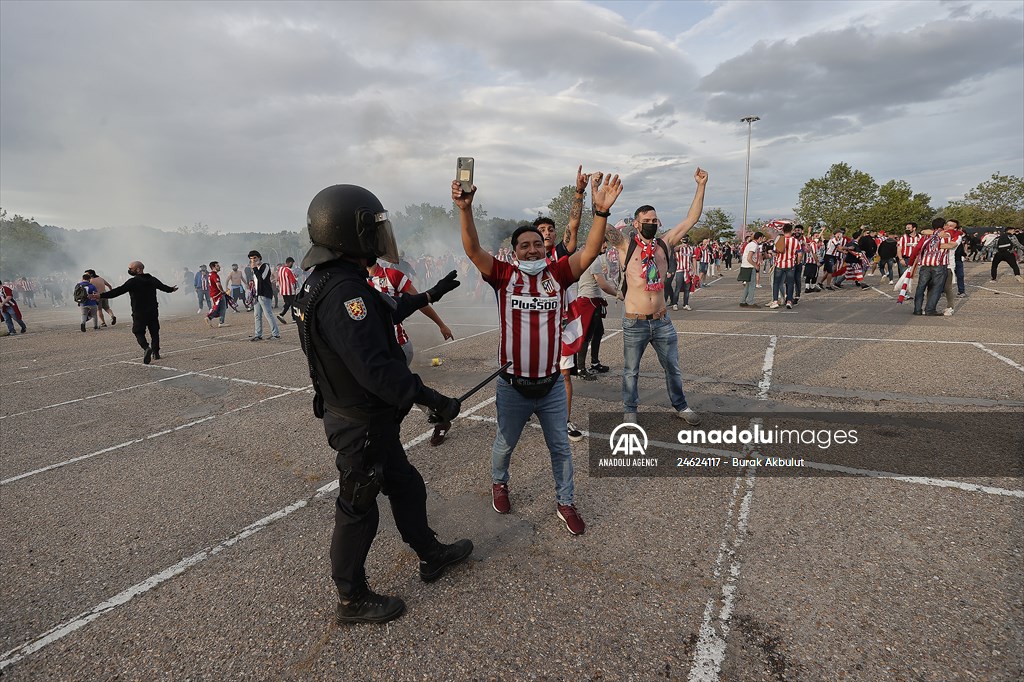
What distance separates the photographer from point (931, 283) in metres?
9.95

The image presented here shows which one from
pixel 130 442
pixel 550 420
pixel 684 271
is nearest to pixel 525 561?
pixel 550 420

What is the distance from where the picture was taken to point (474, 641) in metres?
2.22

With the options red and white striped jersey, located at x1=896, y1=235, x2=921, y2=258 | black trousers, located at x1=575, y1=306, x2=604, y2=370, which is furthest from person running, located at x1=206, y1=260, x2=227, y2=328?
red and white striped jersey, located at x1=896, y1=235, x2=921, y2=258

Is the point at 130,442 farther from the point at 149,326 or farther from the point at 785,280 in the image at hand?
the point at 785,280

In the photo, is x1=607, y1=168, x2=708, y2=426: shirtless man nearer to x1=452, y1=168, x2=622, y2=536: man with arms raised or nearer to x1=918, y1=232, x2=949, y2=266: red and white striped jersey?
x1=452, y1=168, x2=622, y2=536: man with arms raised

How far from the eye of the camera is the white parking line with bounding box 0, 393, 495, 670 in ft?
7.62

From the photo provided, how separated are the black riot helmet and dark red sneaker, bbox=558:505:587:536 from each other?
2015 mm

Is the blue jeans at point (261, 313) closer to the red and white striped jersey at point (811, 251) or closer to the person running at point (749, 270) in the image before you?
the person running at point (749, 270)

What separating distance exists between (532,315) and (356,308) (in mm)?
1204

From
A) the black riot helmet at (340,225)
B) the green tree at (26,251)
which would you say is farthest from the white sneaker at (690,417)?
the green tree at (26,251)

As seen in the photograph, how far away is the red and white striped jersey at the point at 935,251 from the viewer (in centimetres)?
918

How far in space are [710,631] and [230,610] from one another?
245 cm

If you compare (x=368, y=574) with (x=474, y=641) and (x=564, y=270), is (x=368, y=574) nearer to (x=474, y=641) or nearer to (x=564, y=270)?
(x=474, y=641)

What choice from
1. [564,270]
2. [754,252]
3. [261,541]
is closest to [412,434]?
[261,541]
